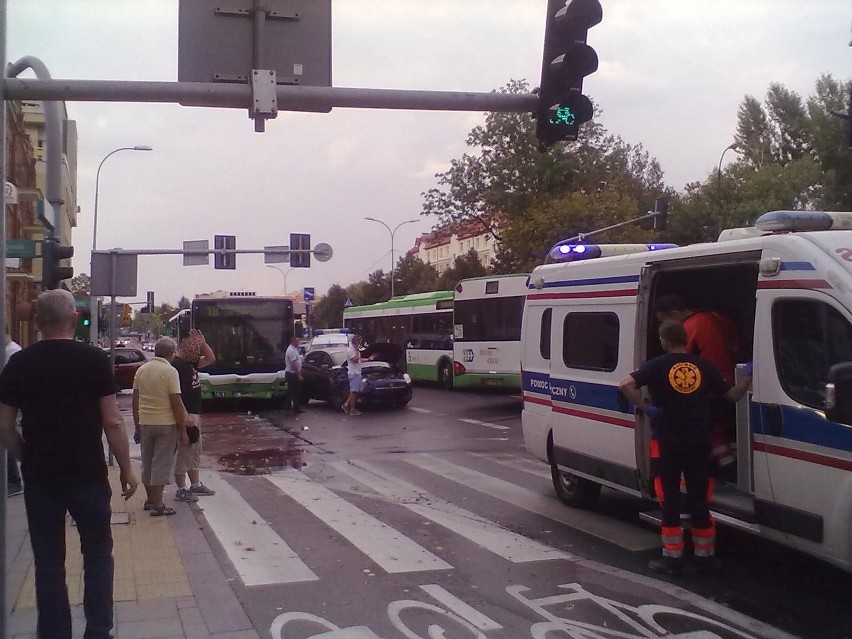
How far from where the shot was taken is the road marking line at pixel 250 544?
23.4ft

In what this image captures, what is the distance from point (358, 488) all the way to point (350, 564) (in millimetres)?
3926

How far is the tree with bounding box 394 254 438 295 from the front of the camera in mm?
74525

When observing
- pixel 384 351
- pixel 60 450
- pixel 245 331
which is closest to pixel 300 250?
pixel 384 351

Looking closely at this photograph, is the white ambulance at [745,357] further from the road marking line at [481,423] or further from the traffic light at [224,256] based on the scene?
the traffic light at [224,256]

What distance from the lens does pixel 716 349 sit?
26.8 feet

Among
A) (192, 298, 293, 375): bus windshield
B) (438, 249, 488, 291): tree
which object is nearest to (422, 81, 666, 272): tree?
(438, 249, 488, 291): tree

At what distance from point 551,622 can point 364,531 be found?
Answer: 310 cm

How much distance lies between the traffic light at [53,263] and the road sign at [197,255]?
2278 centimetres

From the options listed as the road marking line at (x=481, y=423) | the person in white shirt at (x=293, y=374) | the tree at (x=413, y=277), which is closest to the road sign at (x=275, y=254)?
the person in white shirt at (x=293, y=374)

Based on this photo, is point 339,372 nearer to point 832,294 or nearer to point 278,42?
point 278,42

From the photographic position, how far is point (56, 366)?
4879 millimetres

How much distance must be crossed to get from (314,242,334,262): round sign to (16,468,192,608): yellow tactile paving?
25.1 meters

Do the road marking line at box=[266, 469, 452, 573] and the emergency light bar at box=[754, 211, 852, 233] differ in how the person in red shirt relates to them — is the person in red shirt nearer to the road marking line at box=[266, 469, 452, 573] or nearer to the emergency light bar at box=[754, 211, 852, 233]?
the emergency light bar at box=[754, 211, 852, 233]

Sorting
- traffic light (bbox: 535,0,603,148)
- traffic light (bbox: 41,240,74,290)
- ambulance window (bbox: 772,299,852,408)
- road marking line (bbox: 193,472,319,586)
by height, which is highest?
traffic light (bbox: 535,0,603,148)
